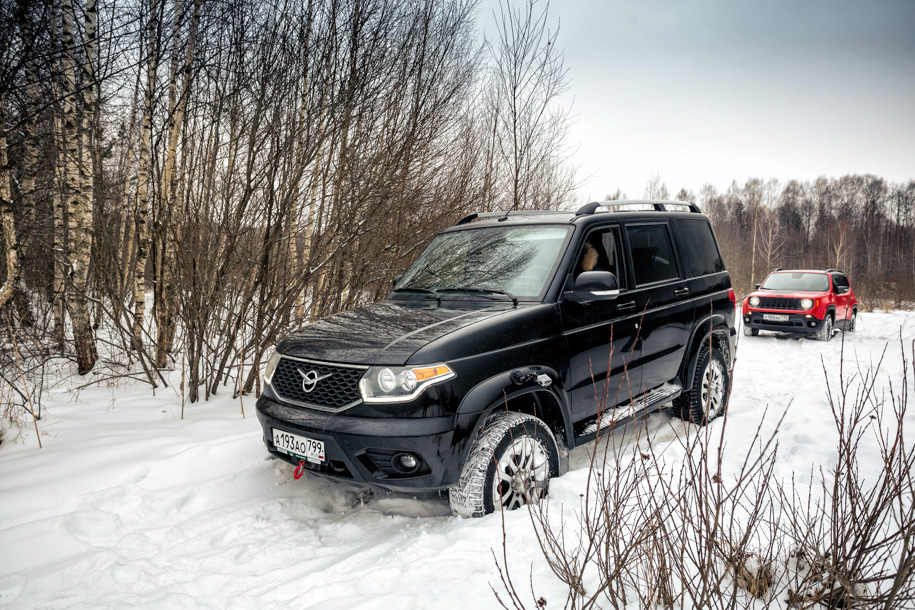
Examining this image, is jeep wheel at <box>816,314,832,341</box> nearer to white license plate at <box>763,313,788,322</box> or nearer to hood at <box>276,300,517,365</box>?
white license plate at <box>763,313,788,322</box>

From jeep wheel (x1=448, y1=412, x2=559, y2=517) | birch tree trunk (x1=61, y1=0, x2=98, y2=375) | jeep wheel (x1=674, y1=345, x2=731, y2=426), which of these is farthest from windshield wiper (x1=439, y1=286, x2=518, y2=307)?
birch tree trunk (x1=61, y1=0, x2=98, y2=375)

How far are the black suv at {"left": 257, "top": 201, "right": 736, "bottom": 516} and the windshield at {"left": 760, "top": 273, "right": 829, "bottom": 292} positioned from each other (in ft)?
29.8

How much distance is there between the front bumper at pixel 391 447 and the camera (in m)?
2.66

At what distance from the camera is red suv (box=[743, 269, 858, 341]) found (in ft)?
36.2

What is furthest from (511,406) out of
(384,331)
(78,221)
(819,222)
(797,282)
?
(819,222)

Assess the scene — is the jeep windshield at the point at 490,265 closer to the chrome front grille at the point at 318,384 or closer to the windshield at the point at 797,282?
the chrome front grille at the point at 318,384

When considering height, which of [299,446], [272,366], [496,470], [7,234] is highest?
[7,234]

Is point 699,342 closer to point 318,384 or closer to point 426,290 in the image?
point 426,290

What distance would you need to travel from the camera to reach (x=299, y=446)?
9.66 ft

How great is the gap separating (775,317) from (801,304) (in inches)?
22.4

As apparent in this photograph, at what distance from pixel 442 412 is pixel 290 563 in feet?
3.72

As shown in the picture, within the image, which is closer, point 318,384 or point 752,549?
point 752,549

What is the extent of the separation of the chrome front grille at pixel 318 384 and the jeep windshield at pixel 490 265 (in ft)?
3.30

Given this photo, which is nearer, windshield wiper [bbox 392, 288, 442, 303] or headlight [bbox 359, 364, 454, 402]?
headlight [bbox 359, 364, 454, 402]
